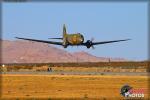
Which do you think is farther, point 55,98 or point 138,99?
point 55,98

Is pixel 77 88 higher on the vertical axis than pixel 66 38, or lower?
lower

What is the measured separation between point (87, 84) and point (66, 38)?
2468 inches

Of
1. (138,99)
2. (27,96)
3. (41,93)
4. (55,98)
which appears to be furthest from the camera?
(41,93)

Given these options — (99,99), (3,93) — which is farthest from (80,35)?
(99,99)

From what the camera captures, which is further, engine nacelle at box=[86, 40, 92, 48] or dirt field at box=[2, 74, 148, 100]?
engine nacelle at box=[86, 40, 92, 48]

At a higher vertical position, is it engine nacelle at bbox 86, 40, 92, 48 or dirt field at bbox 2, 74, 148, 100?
engine nacelle at bbox 86, 40, 92, 48

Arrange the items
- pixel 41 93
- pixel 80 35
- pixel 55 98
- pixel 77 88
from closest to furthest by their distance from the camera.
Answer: pixel 55 98
pixel 41 93
pixel 77 88
pixel 80 35

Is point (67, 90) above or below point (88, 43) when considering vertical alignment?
below

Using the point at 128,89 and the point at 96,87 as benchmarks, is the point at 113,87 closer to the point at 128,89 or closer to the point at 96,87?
the point at 96,87

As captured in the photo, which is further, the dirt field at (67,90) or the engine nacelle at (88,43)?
the engine nacelle at (88,43)

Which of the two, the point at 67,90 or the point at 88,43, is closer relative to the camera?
the point at 67,90

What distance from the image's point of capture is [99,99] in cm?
4216

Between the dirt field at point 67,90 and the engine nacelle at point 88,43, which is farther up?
the engine nacelle at point 88,43

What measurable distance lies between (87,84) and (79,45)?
5666 centimetres
